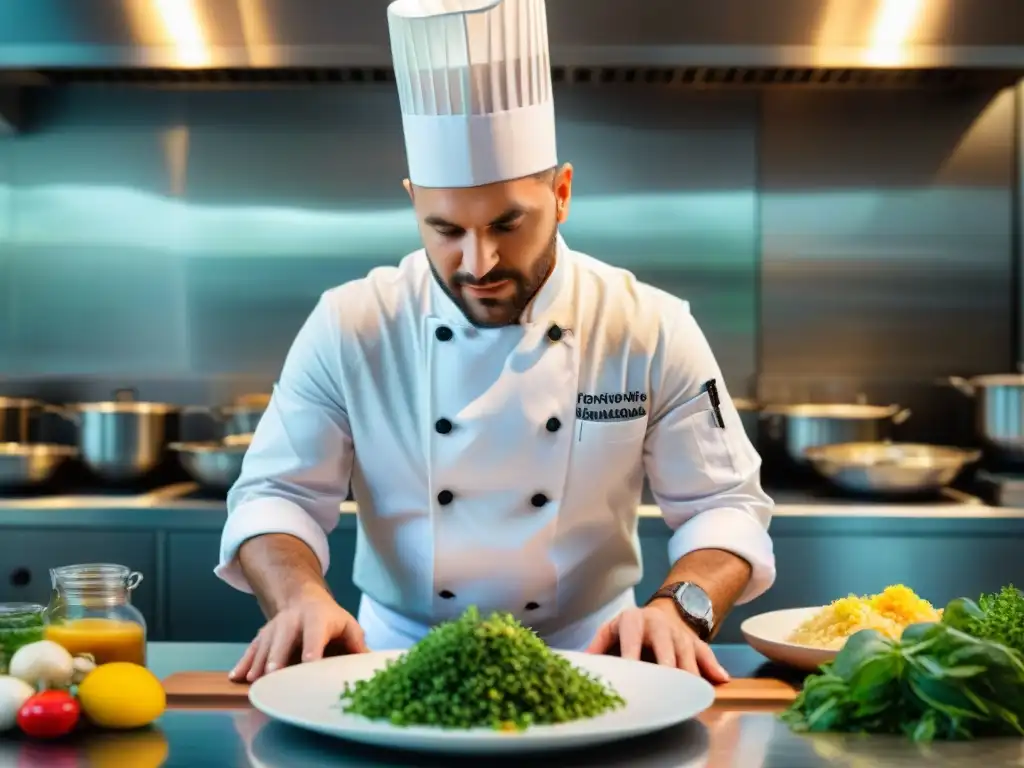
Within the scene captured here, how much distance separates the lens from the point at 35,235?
4.27m

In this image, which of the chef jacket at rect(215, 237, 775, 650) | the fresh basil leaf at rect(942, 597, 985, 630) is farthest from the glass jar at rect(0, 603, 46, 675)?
the fresh basil leaf at rect(942, 597, 985, 630)

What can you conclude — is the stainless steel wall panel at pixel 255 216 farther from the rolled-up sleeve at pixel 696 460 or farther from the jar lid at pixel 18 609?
the jar lid at pixel 18 609

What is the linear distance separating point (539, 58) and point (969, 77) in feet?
7.42

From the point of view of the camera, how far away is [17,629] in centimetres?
163

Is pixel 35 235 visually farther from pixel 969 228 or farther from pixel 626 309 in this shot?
pixel 969 228

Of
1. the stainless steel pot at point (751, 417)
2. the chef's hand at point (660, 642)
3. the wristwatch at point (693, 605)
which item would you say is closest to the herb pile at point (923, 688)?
the chef's hand at point (660, 642)

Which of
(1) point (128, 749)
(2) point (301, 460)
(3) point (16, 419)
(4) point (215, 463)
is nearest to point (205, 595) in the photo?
(4) point (215, 463)

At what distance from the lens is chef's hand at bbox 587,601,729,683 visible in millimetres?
1761

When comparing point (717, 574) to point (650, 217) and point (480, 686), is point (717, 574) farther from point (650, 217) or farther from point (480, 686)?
point (650, 217)

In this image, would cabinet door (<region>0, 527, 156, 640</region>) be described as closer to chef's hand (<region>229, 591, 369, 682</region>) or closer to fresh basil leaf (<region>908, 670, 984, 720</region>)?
chef's hand (<region>229, 591, 369, 682</region>)

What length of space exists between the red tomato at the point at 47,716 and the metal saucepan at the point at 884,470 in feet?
8.29

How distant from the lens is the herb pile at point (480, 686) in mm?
1390

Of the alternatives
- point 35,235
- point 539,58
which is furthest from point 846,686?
point 35,235

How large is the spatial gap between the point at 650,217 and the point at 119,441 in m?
1.70
